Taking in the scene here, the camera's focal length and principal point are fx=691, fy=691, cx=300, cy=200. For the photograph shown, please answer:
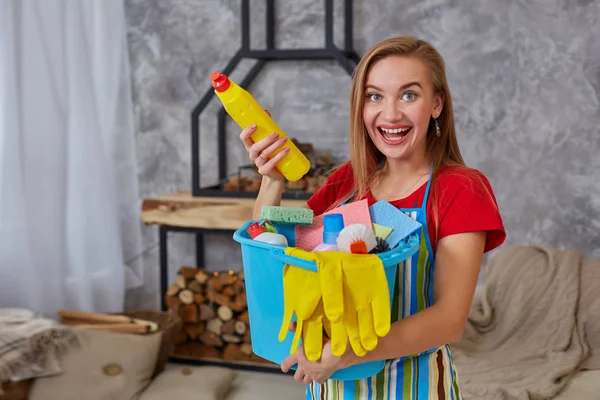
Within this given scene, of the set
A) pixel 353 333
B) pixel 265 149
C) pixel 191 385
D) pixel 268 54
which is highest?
pixel 268 54

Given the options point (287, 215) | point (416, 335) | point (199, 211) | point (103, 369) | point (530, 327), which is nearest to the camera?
point (416, 335)

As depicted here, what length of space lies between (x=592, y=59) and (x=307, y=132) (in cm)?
121

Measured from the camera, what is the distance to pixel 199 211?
2.83 m

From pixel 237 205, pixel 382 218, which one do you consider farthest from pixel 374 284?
pixel 237 205

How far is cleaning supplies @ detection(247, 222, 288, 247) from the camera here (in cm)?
98

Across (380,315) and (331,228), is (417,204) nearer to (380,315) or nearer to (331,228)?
(331,228)

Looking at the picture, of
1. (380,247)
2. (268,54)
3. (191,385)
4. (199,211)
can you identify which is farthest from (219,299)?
(380,247)

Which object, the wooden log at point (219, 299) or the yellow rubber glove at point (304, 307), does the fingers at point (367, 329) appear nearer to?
the yellow rubber glove at point (304, 307)

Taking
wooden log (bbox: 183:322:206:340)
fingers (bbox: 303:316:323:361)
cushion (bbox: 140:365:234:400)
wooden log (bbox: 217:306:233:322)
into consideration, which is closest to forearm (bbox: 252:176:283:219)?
fingers (bbox: 303:316:323:361)

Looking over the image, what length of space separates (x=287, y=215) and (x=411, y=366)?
302mm

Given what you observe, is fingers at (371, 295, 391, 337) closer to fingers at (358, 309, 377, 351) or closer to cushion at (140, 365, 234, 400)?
fingers at (358, 309, 377, 351)

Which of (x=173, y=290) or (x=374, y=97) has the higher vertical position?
(x=374, y=97)

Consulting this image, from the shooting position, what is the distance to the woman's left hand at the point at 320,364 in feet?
3.01

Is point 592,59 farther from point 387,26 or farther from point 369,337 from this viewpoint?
point 369,337
